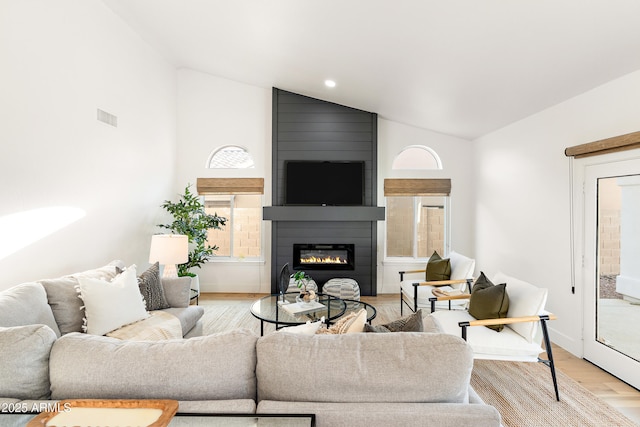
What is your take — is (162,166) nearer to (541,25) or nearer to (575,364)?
(541,25)

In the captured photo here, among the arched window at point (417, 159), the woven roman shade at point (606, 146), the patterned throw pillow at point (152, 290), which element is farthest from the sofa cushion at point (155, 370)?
the arched window at point (417, 159)

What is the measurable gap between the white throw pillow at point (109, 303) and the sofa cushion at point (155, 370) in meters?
1.31

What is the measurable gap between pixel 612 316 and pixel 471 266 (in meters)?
1.28

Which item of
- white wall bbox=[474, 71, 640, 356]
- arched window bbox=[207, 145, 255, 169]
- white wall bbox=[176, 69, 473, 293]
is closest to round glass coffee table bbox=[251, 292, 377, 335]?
white wall bbox=[474, 71, 640, 356]

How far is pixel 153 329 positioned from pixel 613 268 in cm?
388

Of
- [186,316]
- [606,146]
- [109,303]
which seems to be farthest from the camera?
[186,316]

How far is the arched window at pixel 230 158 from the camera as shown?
571 centimetres

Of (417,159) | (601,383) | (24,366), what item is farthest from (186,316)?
(417,159)

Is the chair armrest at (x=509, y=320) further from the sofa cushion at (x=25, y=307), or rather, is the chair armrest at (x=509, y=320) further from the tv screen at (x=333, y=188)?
the tv screen at (x=333, y=188)

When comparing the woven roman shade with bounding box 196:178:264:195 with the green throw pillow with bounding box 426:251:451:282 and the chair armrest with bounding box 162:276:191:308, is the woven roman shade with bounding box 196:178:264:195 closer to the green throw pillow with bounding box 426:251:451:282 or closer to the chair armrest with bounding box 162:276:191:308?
the chair armrest with bounding box 162:276:191:308

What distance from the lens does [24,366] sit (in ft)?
3.97

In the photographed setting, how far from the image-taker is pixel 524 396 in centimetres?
250

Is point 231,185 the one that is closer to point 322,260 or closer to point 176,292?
point 322,260

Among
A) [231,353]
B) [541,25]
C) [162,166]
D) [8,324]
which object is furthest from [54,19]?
[541,25]
